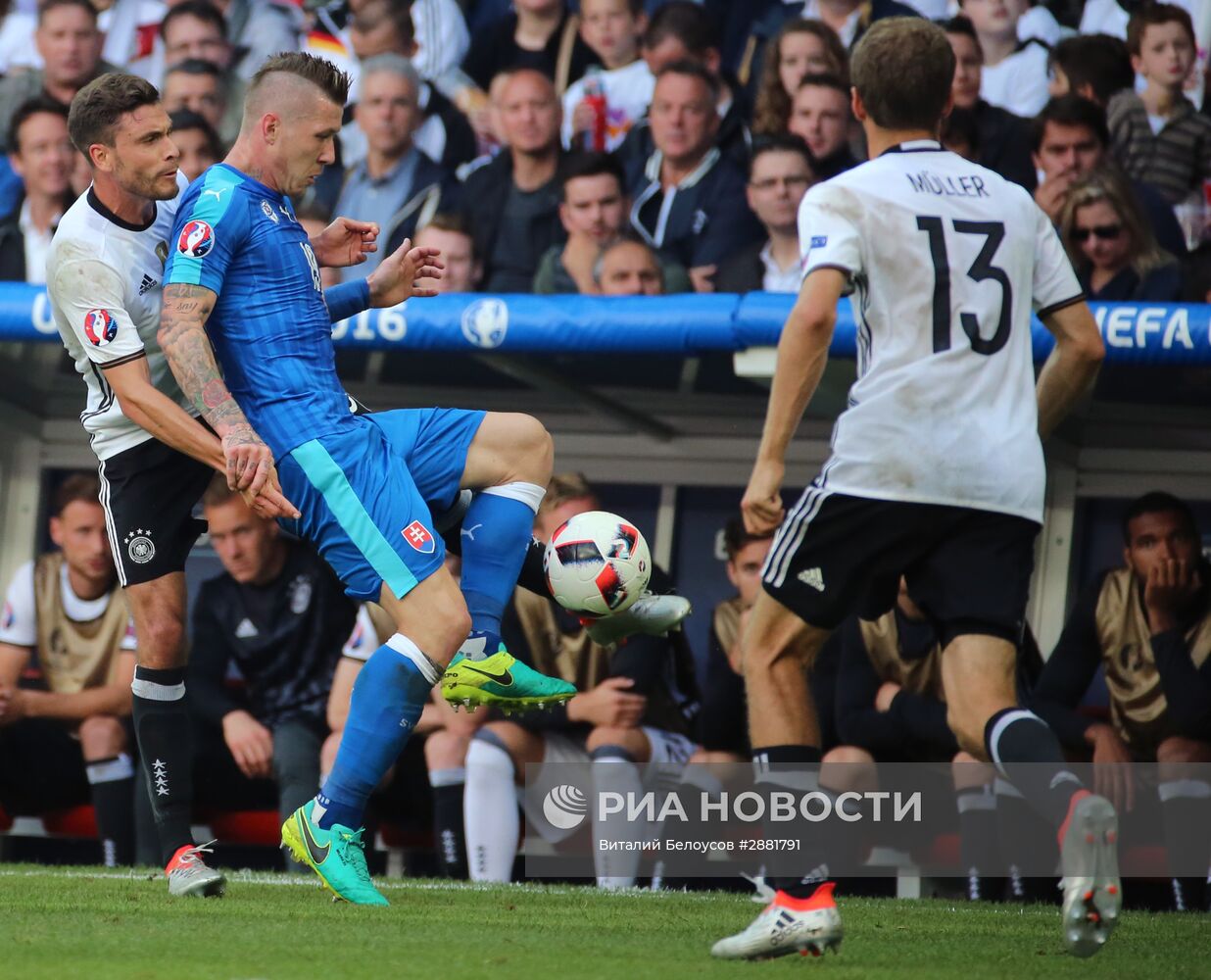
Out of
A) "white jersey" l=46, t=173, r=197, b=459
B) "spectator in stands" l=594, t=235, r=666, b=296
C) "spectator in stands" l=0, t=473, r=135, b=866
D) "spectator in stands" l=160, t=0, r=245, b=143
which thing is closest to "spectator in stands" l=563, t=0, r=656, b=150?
"spectator in stands" l=594, t=235, r=666, b=296

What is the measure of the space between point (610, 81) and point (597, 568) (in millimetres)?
4993

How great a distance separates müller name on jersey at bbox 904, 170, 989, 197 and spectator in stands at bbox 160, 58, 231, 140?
6.20 metres

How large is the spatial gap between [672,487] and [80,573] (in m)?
2.81

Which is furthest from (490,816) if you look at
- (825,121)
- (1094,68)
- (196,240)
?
(1094,68)

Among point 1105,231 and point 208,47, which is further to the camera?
point 208,47

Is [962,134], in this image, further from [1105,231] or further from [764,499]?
[764,499]

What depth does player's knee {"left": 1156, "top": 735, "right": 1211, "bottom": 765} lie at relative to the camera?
6723mm

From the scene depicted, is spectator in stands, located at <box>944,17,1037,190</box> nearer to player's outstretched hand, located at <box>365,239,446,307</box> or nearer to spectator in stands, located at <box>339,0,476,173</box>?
spectator in stands, located at <box>339,0,476,173</box>

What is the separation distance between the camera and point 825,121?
821cm

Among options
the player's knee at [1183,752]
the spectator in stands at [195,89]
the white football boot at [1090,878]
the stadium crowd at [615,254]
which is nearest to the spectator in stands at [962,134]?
the stadium crowd at [615,254]

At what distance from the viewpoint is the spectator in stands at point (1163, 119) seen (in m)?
7.99

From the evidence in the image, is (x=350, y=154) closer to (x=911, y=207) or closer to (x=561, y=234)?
(x=561, y=234)

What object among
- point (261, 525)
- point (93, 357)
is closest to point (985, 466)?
point (93, 357)

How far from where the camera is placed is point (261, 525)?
26.5ft
